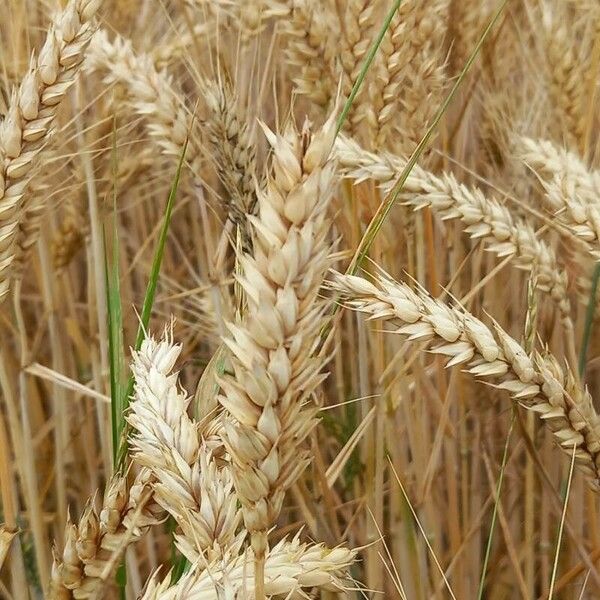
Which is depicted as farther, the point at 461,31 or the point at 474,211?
the point at 461,31

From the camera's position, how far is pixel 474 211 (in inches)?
31.7

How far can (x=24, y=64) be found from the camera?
47.6 inches

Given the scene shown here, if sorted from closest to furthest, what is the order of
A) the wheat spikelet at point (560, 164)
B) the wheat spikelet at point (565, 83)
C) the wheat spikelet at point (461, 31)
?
the wheat spikelet at point (560, 164)
the wheat spikelet at point (565, 83)
the wheat spikelet at point (461, 31)

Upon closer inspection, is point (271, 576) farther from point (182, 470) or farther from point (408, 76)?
point (408, 76)

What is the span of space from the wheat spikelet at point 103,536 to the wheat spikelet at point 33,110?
19 cm

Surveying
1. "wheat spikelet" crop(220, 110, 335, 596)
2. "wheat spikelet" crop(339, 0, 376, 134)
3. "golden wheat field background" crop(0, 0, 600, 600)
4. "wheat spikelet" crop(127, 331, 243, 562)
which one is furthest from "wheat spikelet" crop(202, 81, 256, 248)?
"wheat spikelet" crop(220, 110, 335, 596)

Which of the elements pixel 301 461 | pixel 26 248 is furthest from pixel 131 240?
pixel 301 461

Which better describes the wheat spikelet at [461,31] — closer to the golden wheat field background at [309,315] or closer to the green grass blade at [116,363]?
the golden wheat field background at [309,315]

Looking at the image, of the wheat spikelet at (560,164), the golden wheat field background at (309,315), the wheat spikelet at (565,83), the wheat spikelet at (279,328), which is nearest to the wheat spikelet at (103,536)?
the golden wheat field background at (309,315)

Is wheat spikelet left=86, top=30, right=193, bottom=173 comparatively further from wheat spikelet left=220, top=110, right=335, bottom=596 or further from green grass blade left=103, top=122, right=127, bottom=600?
wheat spikelet left=220, top=110, right=335, bottom=596

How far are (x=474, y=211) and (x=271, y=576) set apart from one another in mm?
431

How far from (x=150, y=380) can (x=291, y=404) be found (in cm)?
15

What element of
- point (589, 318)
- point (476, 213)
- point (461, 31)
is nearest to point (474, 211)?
point (476, 213)

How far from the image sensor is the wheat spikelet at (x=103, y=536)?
548 millimetres
